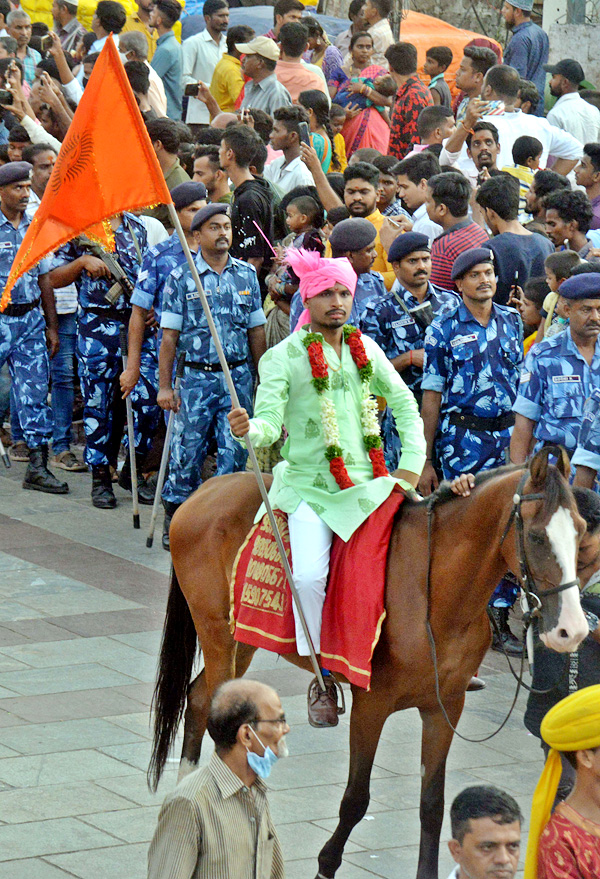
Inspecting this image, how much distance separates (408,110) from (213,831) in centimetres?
1129

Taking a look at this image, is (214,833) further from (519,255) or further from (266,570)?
(519,255)

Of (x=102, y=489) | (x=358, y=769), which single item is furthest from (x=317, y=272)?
(x=102, y=489)

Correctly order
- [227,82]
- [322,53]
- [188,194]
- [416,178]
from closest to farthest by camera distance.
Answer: [188,194]
[416,178]
[227,82]
[322,53]

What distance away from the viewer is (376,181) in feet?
34.4

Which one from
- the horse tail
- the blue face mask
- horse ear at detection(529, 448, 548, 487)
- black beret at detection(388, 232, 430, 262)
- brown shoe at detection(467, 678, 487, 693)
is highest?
horse ear at detection(529, 448, 548, 487)

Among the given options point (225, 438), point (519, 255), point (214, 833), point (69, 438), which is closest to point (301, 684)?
point (225, 438)

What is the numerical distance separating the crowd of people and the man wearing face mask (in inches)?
70.3

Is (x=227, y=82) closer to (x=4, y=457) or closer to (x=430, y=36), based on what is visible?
(x=430, y=36)

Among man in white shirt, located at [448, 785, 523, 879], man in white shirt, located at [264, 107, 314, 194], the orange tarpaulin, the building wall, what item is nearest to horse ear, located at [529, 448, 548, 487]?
man in white shirt, located at [448, 785, 523, 879]

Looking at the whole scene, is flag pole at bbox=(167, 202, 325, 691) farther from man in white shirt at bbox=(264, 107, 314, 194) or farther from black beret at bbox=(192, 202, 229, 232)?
man in white shirt at bbox=(264, 107, 314, 194)

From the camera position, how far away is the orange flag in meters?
6.09

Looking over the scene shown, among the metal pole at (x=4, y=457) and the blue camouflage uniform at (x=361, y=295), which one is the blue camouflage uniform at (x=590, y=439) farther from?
the metal pole at (x=4, y=457)

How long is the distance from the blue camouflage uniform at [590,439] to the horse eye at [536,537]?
1.84 metres

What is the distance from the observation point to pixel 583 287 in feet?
25.2
